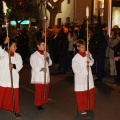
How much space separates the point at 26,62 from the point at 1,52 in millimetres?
12560

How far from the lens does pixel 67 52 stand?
52.7 feet

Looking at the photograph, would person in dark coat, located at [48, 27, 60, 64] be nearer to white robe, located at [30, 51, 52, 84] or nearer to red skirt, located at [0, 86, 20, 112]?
white robe, located at [30, 51, 52, 84]

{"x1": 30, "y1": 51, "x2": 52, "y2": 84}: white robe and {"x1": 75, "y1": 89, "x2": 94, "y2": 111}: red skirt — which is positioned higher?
{"x1": 30, "y1": 51, "x2": 52, "y2": 84}: white robe

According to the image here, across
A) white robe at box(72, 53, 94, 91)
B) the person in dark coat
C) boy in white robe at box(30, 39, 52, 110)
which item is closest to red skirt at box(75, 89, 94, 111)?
white robe at box(72, 53, 94, 91)

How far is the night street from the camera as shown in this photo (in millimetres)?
8289

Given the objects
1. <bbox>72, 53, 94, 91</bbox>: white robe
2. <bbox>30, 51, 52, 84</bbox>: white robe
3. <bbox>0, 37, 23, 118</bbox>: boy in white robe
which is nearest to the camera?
<bbox>0, 37, 23, 118</bbox>: boy in white robe

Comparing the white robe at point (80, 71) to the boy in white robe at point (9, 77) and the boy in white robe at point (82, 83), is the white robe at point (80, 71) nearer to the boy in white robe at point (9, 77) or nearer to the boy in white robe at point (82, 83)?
the boy in white robe at point (82, 83)

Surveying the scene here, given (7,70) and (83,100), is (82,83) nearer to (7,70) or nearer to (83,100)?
(83,100)

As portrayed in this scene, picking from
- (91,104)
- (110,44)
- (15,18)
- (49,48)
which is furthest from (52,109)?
(15,18)

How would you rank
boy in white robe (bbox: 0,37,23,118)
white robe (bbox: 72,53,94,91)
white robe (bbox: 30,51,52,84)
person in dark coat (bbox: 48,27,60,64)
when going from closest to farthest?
1. boy in white robe (bbox: 0,37,23,118)
2. white robe (bbox: 72,53,94,91)
3. white robe (bbox: 30,51,52,84)
4. person in dark coat (bbox: 48,27,60,64)

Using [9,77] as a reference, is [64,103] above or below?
below

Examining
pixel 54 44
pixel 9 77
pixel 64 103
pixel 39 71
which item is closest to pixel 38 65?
pixel 39 71

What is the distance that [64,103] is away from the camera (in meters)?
9.67

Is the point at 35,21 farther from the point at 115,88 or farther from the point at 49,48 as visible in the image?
the point at 115,88
